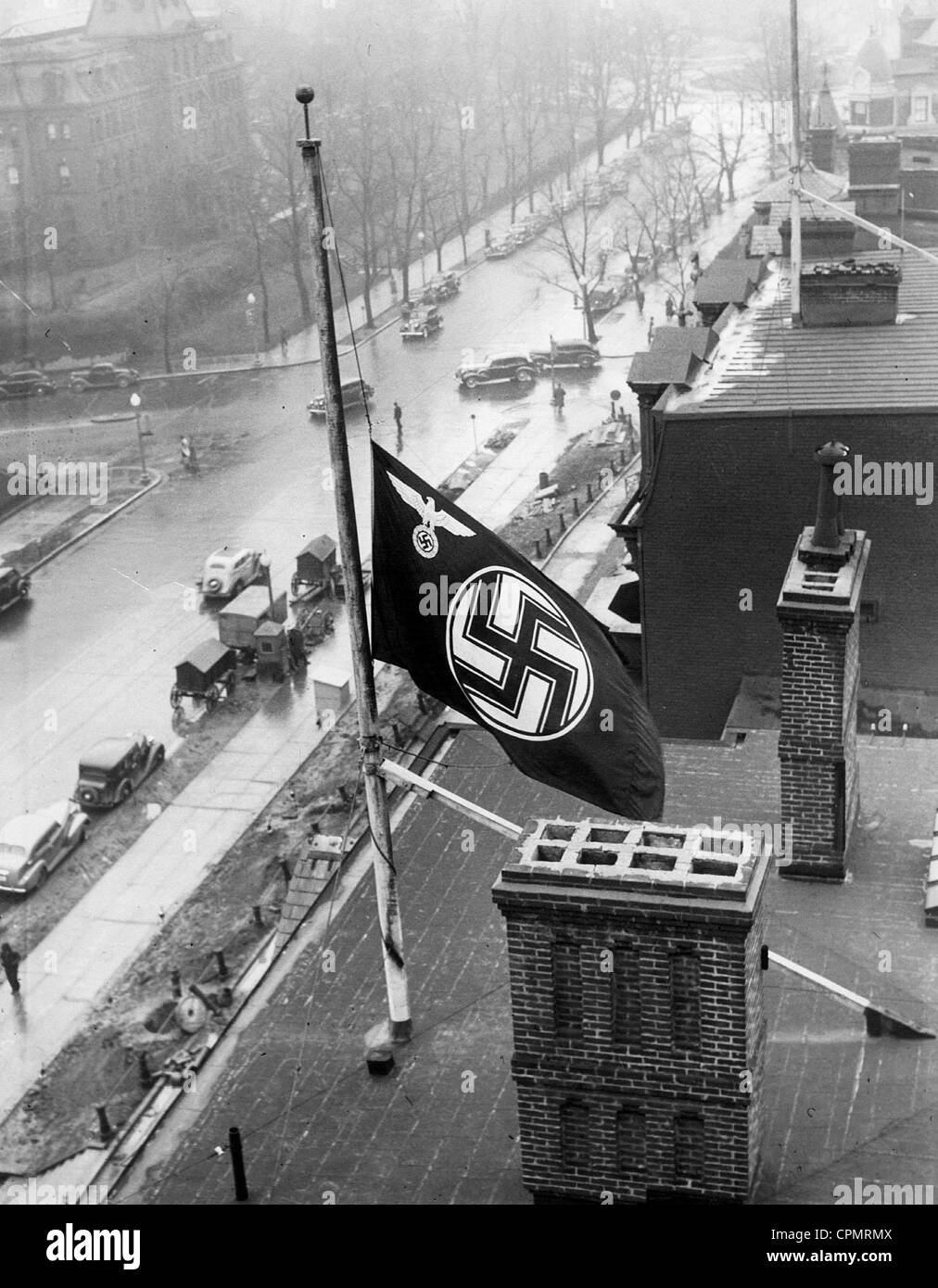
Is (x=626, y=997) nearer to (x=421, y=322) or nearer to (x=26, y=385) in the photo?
(x=26, y=385)

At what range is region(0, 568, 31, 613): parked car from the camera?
57.6 meters

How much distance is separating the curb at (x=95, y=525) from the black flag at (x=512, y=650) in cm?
4453

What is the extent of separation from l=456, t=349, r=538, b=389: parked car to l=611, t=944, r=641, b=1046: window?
65.2 metres

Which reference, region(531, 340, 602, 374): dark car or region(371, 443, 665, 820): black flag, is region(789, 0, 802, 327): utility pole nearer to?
region(371, 443, 665, 820): black flag

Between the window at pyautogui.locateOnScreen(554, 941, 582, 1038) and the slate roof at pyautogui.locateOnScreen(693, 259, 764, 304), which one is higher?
the slate roof at pyautogui.locateOnScreen(693, 259, 764, 304)

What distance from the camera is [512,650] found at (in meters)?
17.8

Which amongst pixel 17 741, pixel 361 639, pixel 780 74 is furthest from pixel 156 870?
pixel 780 74

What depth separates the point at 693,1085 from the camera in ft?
52.6

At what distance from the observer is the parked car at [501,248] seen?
10544 centimetres

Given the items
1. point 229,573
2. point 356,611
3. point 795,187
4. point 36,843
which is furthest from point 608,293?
point 356,611

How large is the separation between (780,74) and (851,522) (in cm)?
Result: 10973

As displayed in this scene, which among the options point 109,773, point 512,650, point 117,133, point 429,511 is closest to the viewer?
point 512,650

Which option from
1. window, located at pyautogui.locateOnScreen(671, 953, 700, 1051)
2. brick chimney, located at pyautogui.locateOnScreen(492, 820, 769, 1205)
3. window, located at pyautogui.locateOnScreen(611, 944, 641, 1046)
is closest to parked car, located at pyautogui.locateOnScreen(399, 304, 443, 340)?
brick chimney, located at pyautogui.locateOnScreen(492, 820, 769, 1205)

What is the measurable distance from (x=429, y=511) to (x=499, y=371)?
208ft
